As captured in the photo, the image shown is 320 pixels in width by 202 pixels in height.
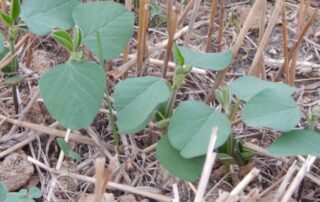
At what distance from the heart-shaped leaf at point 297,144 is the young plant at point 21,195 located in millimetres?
378

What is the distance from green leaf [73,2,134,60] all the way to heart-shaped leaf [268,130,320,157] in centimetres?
32

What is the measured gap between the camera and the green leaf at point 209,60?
1.02 meters

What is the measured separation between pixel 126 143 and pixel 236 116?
21 cm

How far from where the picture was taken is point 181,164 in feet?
3.10

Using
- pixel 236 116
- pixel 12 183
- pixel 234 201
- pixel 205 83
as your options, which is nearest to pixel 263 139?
pixel 236 116

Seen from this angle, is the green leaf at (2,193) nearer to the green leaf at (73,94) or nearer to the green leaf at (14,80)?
the green leaf at (73,94)

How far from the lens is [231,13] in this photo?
1.52 meters

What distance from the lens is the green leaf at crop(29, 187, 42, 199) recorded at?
0.98 metres

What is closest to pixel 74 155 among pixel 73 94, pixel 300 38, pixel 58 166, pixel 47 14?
pixel 58 166

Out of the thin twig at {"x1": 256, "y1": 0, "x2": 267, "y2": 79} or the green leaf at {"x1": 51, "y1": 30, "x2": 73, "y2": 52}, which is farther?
the thin twig at {"x1": 256, "y1": 0, "x2": 267, "y2": 79}

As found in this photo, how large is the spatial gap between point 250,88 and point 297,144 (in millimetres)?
129

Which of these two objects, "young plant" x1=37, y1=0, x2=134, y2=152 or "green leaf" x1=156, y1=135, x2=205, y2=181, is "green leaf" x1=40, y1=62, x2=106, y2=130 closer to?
"young plant" x1=37, y1=0, x2=134, y2=152

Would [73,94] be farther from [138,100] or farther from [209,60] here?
[209,60]

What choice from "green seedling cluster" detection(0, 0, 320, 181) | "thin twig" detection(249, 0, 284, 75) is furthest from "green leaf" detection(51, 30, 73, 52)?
"thin twig" detection(249, 0, 284, 75)
